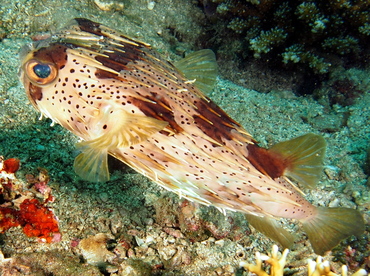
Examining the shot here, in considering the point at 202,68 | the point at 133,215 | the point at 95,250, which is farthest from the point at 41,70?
the point at 133,215

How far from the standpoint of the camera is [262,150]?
7.12ft

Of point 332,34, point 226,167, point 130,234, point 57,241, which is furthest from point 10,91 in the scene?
point 332,34

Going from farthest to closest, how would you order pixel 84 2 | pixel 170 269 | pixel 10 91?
pixel 84 2 → pixel 10 91 → pixel 170 269

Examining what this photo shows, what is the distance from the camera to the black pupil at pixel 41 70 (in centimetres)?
183

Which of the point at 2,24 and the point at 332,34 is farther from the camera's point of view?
the point at 332,34

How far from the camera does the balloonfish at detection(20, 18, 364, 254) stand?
186cm

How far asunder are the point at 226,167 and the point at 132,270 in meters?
1.22

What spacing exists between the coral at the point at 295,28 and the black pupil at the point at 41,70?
470 centimetres

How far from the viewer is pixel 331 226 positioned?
7.29ft

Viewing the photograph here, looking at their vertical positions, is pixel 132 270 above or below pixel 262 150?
below

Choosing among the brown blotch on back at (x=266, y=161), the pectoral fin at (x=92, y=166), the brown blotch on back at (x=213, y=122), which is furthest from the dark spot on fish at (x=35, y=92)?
the brown blotch on back at (x=266, y=161)

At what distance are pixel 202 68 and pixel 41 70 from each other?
1448 mm

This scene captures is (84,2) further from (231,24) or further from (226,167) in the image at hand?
(226,167)

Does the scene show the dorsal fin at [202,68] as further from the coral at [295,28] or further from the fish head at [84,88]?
the coral at [295,28]
